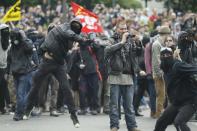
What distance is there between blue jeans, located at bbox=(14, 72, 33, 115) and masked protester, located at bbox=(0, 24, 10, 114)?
652 mm

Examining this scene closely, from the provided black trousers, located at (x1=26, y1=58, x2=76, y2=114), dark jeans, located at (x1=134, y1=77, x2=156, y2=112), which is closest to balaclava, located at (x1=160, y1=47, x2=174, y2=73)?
black trousers, located at (x1=26, y1=58, x2=76, y2=114)

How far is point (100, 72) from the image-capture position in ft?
59.8

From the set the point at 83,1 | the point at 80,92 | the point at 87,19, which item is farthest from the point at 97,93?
Answer: the point at 83,1

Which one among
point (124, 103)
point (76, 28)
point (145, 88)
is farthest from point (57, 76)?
point (145, 88)

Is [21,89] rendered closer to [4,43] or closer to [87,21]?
[4,43]

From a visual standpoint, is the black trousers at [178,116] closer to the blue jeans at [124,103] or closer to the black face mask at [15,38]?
the blue jeans at [124,103]

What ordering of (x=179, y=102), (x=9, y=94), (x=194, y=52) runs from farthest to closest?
(x=9, y=94) → (x=194, y=52) → (x=179, y=102)

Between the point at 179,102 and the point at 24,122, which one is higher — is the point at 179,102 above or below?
above

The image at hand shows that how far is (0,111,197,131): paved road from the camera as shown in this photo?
15.0 m

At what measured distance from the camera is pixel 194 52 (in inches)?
626

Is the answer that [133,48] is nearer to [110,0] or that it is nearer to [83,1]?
[83,1]

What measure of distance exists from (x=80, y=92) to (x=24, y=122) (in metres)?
2.42

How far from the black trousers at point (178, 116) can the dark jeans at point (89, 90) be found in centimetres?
610

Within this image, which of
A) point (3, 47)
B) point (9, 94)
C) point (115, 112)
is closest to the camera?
point (115, 112)
